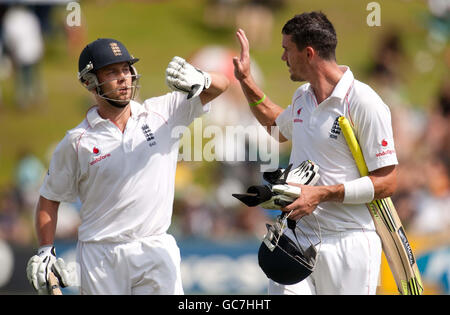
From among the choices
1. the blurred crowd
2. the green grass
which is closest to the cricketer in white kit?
the blurred crowd

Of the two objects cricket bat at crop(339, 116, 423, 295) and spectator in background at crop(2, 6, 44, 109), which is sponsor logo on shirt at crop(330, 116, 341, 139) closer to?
cricket bat at crop(339, 116, 423, 295)

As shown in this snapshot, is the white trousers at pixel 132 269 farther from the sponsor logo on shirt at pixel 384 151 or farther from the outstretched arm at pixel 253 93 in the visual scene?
the sponsor logo on shirt at pixel 384 151

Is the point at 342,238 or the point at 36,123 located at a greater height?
the point at 36,123

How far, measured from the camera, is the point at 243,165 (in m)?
12.6

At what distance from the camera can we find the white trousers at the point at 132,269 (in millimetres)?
5273

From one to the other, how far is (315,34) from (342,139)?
74 cm

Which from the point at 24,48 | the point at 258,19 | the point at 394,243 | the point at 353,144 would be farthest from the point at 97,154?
the point at 258,19

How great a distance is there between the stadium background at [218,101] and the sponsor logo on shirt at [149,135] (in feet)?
18.9

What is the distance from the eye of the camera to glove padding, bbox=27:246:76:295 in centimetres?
517

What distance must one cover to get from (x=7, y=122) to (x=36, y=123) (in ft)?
1.83
